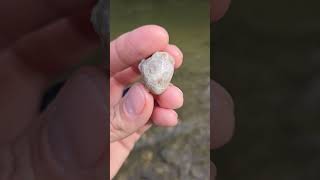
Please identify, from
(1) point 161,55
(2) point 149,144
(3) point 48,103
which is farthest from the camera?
(2) point 149,144

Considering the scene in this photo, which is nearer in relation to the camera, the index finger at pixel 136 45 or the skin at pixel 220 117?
the index finger at pixel 136 45

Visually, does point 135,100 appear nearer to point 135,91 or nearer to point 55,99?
point 135,91

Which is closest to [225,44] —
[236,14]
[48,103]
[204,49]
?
[236,14]

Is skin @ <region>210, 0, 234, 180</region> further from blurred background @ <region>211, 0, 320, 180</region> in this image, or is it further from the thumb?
blurred background @ <region>211, 0, 320, 180</region>

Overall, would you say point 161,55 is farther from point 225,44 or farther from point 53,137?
point 225,44

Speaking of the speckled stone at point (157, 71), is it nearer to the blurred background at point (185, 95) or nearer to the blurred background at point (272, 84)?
the blurred background at point (185, 95)

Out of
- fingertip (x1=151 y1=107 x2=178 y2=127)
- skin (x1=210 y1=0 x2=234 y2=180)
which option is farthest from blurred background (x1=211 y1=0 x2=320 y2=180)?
fingertip (x1=151 y1=107 x2=178 y2=127)

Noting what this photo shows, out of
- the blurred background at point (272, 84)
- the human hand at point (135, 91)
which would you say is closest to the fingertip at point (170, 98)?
the human hand at point (135, 91)
